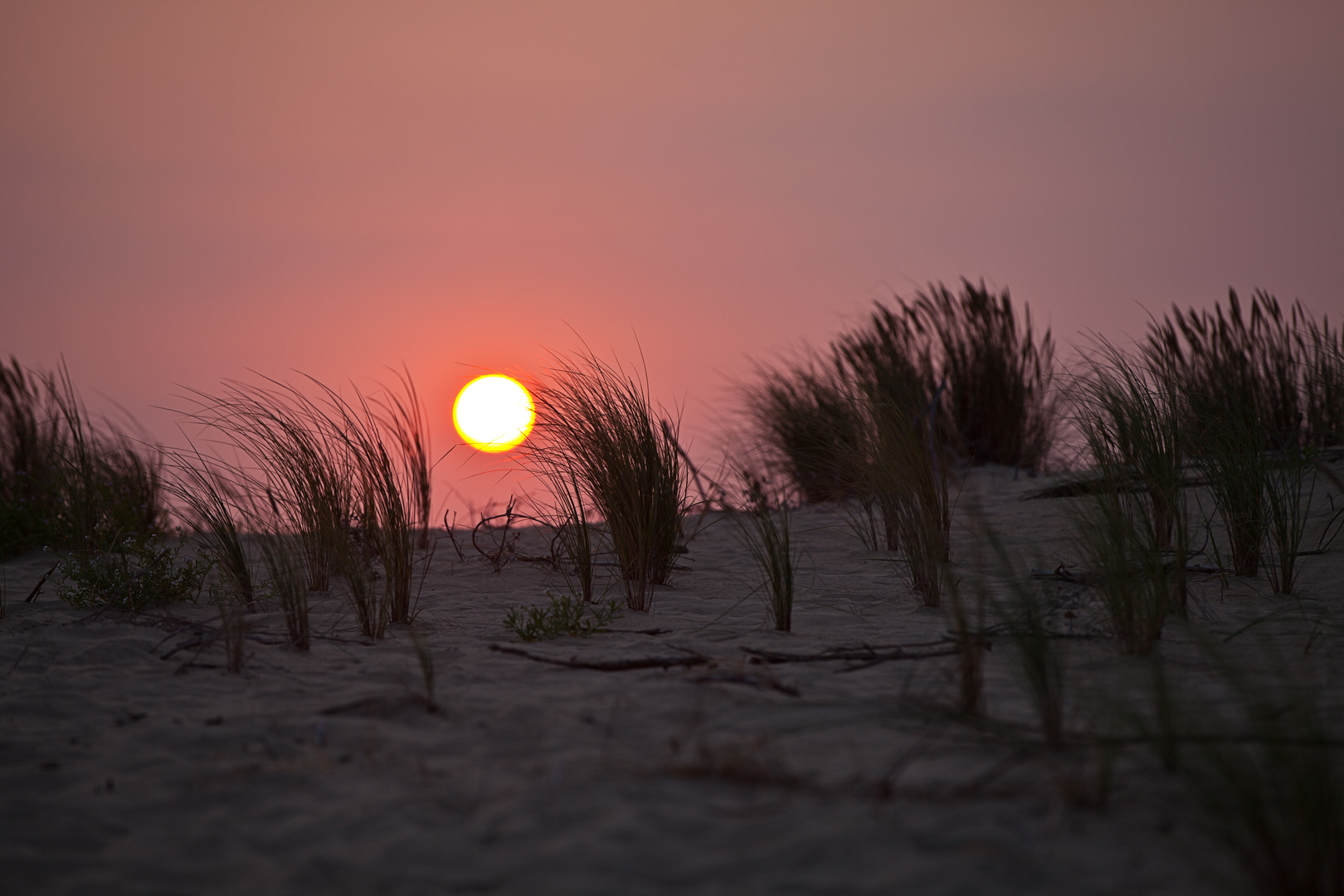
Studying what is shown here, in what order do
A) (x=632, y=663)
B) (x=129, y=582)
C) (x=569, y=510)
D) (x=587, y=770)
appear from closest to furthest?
(x=587, y=770), (x=632, y=663), (x=129, y=582), (x=569, y=510)

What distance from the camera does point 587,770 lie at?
1621 mm

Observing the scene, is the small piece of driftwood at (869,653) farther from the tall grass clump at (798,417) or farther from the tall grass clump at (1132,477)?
the tall grass clump at (798,417)

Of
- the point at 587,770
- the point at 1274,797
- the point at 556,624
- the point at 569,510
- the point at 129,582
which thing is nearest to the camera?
the point at 1274,797

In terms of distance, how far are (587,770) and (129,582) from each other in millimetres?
2503

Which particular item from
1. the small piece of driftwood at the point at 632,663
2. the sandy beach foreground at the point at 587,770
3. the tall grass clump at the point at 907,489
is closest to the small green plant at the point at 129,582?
the sandy beach foreground at the point at 587,770

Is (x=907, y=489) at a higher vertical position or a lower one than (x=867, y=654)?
higher

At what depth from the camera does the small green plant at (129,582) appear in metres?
3.27

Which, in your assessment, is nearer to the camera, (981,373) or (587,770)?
(587,770)

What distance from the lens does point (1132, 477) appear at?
347cm

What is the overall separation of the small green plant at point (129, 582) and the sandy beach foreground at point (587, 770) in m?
0.51

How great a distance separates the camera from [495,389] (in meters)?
3.76

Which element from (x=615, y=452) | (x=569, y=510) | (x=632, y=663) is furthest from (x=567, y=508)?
(x=632, y=663)

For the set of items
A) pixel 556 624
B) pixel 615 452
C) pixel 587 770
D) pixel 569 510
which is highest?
pixel 615 452

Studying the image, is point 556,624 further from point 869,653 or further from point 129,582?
point 129,582
